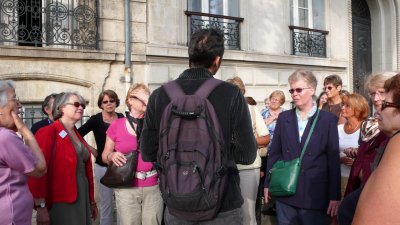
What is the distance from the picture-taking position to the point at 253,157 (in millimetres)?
2545

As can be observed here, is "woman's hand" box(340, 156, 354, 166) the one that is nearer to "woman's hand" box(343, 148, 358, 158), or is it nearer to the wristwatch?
"woman's hand" box(343, 148, 358, 158)

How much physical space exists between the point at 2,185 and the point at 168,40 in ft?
21.4

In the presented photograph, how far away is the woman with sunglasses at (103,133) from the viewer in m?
5.36

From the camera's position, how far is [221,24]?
998 cm

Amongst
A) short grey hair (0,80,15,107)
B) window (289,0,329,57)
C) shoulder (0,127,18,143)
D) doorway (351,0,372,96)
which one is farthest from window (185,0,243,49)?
shoulder (0,127,18,143)

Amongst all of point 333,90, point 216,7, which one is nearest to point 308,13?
point 216,7

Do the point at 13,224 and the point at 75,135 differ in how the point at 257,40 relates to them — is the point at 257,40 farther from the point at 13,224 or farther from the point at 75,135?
the point at 13,224

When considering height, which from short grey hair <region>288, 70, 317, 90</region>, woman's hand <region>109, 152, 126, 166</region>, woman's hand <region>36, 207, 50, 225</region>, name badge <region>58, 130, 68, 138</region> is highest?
short grey hair <region>288, 70, 317, 90</region>

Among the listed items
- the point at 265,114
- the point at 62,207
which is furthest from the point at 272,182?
the point at 265,114

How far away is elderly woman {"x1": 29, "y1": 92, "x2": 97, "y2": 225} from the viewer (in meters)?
3.57

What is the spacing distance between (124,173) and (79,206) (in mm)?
478

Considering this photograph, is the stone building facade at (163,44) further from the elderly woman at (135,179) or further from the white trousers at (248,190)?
the white trousers at (248,190)

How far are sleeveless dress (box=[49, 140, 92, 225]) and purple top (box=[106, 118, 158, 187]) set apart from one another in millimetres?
320

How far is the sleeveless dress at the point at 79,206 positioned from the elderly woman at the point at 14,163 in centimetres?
63
